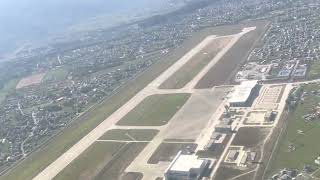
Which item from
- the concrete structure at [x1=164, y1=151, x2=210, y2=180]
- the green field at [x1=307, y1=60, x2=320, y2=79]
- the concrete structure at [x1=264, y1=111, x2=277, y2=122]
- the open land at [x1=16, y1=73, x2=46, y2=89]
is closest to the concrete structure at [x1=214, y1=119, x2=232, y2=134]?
the concrete structure at [x1=264, y1=111, x2=277, y2=122]

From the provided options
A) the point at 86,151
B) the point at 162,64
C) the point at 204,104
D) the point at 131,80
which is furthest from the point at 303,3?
the point at 86,151

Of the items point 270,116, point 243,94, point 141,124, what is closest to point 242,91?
point 243,94

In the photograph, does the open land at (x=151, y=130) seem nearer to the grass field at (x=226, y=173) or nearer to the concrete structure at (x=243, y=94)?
the grass field at (x=226, y=173)

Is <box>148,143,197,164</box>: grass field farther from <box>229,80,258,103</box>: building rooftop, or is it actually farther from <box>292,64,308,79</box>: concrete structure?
<box>292,64,308,79</box>: concrete structure

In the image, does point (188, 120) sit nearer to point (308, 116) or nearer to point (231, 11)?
point (308, 116)

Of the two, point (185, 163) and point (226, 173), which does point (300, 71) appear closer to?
point (226, 173)

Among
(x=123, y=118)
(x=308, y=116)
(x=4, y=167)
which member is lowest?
(x=4, y=167)
